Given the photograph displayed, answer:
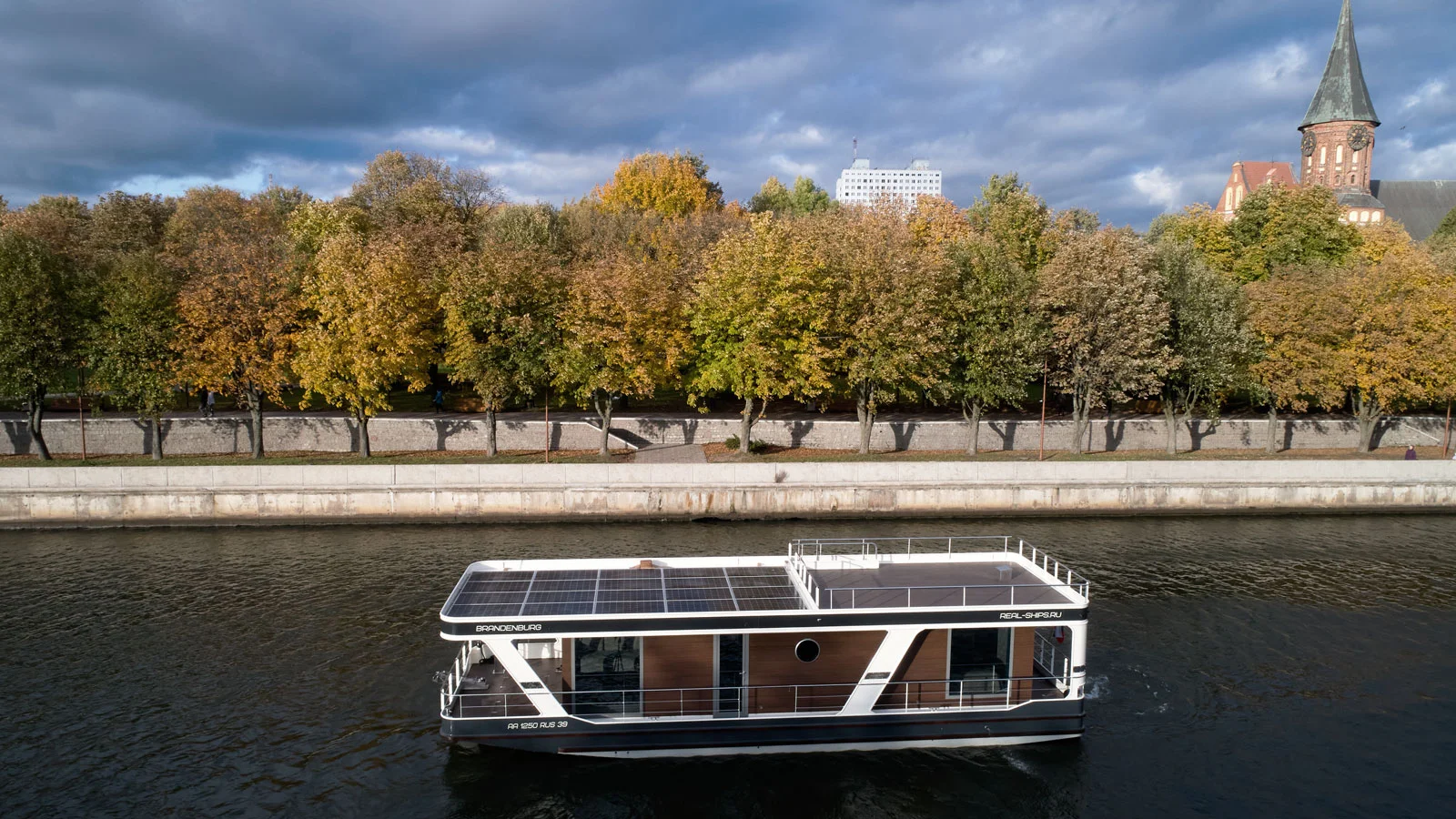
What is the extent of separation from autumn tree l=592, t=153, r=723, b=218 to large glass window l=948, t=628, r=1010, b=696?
6585cm

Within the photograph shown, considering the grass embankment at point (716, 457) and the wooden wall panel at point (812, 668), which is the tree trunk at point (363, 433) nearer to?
the grass embankment at point (716, 457)

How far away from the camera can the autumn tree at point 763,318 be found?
43.7 m

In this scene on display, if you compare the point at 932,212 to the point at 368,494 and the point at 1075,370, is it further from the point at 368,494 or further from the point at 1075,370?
the point at 368,494

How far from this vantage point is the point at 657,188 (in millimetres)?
84250

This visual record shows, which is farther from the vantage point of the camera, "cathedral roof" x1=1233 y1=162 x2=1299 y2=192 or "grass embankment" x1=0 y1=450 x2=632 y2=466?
"cathedral roof" x1=1233 y1=162 x2=1299 y2=192

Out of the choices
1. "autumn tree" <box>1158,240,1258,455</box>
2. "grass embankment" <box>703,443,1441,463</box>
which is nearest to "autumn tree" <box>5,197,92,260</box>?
"grass embankment" <box>703,443,1441,463</box>

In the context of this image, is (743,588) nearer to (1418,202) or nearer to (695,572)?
(695,572)

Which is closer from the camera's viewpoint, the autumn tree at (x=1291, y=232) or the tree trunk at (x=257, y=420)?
the tree trunk at (x=257, y=420)

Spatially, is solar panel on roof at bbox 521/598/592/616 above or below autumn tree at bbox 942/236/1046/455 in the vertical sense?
below

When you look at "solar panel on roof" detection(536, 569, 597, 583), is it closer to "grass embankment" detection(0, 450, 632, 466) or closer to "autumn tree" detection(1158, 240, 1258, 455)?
"grass embankment" detection(0, 450, 632, 466)

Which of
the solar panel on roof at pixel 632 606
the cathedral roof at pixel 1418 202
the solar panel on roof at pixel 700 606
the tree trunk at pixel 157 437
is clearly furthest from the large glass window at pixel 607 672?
the cathedral roof at pixel 1418 202

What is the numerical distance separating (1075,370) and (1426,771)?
29.2 m

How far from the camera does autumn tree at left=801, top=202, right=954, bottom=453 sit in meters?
44.2

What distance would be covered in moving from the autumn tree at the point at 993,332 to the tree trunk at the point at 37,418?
159ft
